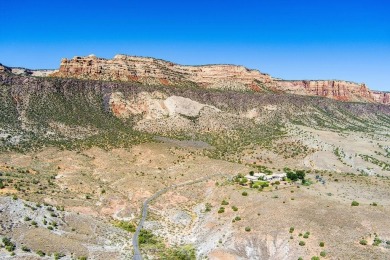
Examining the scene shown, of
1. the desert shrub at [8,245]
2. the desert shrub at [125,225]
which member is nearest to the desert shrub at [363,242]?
the desert shrub at [125,225]

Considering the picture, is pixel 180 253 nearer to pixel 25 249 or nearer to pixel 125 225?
pixel 125 225

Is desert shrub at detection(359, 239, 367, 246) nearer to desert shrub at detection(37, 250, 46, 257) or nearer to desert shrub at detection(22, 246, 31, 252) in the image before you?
desert shrub at detection(37, 250, 46, 257)

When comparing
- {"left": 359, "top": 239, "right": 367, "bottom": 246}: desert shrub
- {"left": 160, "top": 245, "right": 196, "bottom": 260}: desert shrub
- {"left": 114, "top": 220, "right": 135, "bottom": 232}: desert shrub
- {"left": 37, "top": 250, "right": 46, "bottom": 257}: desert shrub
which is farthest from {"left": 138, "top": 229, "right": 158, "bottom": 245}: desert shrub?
{"left": 359, "top": 239, "right": 367, "bottom": 246}: desert shrub

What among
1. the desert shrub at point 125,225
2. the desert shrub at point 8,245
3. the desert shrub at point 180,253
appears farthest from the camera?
the desert shrub at point 125,225

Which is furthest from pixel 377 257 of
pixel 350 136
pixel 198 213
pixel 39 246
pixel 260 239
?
pixel 350 136

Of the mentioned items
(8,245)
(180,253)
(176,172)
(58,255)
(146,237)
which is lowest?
(180,253)

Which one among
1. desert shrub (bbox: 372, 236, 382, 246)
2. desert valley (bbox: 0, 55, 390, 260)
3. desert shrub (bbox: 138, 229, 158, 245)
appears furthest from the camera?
desert shrub (bbox: 138, 229, 158, 245)

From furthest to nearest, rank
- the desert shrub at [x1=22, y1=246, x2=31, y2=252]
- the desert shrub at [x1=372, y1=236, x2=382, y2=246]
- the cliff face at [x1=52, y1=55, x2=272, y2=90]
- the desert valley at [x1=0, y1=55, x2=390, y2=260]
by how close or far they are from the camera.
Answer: the cliff face at [x1=52, y1=55, x2=272, y2=90] < the desert valley at [x1=0, y1=55, x2=390, y2=260] < the desert shrub at [x1=372, y1=236, x2=382, y2=246] < the desert shrub at [x1=22, y1=246, x2=31, y2=252]

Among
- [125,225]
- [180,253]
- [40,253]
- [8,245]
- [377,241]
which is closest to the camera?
[8,245]

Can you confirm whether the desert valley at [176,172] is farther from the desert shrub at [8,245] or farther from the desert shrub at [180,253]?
the desert shrub at [180,253]

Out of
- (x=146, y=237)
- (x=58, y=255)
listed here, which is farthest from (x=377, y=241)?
(x=58, y=255)

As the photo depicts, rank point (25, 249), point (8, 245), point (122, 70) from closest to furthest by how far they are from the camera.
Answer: point (8, 245)
point (25, 249)
point (122, 70)

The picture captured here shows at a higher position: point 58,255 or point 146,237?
Answer: point 58,255
